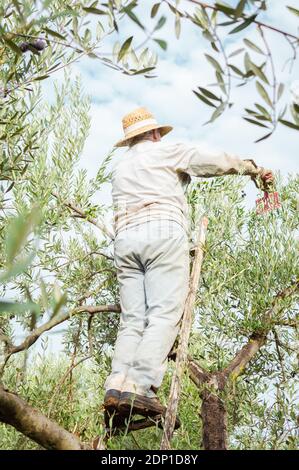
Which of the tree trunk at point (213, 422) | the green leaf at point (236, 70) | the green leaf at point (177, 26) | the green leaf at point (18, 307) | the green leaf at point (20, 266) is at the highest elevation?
the green leaf at point (177, 26)

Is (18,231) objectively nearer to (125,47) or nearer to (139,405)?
(125,47)

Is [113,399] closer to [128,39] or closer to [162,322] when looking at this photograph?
[162,322]

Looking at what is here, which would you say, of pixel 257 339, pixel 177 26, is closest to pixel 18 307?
pixel 177 26

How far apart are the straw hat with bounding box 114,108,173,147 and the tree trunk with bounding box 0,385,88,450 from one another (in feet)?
9.43

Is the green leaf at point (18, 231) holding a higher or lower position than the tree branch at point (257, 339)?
lower

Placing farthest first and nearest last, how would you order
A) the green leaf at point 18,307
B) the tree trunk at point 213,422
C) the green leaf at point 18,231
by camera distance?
the tree trunk at point 213,422 → the green leaf at point 18,307 → the green leaf at point 18,231

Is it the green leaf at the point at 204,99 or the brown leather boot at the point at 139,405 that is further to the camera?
the brown leather boot at the point at 139,405

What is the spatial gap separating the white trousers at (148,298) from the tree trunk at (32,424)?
3.46ft

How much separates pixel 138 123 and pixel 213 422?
2467 mm

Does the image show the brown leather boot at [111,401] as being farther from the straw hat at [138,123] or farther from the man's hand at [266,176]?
the man's hand at [266,176]

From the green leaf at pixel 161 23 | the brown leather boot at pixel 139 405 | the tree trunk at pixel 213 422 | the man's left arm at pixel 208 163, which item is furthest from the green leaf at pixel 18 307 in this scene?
the man's left arm at pixel 208 163

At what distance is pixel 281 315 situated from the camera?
468 cm

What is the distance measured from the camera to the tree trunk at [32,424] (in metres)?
2.42

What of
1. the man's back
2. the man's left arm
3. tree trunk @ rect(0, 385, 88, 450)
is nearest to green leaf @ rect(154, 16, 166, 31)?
tree trunk @ rect(0, 385, 88, 450)
